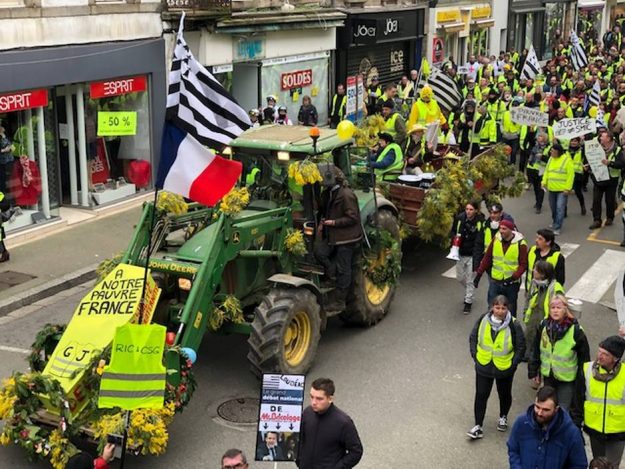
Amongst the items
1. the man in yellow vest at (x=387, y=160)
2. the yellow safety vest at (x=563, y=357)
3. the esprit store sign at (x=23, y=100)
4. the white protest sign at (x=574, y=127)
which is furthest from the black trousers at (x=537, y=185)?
the yellow safety vest at (x=563, y=357)

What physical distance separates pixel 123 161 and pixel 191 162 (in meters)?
9.92

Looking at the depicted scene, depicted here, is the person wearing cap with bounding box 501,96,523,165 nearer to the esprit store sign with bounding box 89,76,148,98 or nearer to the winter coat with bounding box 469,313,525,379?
the esprit store sign with bounding box 89,76,148,98

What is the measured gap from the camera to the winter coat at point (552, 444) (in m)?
6.34

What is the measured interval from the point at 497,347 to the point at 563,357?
24.8 inches

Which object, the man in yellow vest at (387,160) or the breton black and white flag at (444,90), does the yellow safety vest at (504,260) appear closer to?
the man in yellow vest at (387,160)

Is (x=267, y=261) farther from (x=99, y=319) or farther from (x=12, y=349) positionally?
(x=12, y=349)

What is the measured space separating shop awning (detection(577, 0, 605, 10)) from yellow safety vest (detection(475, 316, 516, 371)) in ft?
158

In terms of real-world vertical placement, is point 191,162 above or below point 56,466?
above

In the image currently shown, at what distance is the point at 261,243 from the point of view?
32.4 feet

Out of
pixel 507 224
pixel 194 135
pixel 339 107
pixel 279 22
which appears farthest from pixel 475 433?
pixel 279 22

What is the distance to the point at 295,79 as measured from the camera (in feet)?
78.4

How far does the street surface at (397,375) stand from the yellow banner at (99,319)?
930 millimetres

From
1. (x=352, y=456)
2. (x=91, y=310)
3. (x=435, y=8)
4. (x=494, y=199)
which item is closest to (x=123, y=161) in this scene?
(x=494, y=199)

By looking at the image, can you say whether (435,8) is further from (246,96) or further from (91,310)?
(91,310)
